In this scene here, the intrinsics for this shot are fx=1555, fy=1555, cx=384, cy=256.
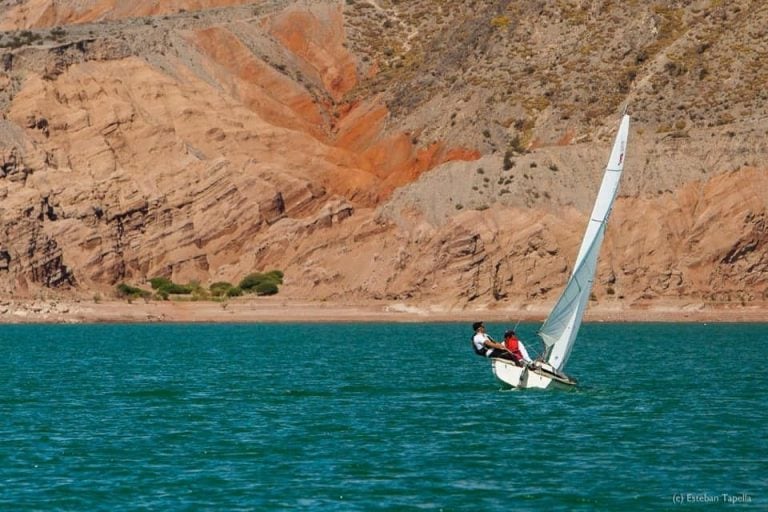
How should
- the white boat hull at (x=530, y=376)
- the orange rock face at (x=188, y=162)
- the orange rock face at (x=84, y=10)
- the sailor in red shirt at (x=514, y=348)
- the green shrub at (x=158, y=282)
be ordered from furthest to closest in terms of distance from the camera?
the orange rock face at (x=84, y=10) → the orange rock face at (x=188, y=162) → the green shrub at (x=158, y=282) → the white boat hull at (x=530, y=376) → the sailor in red shirt at (x=514, y=348)

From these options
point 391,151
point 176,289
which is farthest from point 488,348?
point 391,151

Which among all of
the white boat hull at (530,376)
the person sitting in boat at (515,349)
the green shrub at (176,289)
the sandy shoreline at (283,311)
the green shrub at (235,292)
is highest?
the person sitting in boat at (515,349)

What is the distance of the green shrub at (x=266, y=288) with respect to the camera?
107 meters

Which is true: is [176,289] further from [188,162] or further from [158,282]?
[188,162]

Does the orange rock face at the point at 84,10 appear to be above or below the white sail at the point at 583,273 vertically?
above

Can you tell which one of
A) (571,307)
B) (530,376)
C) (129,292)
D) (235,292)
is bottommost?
(235,292)

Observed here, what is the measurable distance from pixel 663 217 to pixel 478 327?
57.4 meters

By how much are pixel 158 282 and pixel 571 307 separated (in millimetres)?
66752

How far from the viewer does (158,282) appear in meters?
109

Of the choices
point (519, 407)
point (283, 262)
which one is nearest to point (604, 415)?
point (519, 407)

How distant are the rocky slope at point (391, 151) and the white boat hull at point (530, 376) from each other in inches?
2083

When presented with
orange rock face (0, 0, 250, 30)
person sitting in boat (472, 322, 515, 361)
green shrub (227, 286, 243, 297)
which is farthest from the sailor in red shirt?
orange rock face (0, 0, 250, 30)

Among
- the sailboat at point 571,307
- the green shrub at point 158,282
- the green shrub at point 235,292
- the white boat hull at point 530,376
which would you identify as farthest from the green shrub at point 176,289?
the white boat hull at point 530,376

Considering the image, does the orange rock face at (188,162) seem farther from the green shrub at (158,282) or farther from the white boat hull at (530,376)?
the white boat hull at (530,376)
